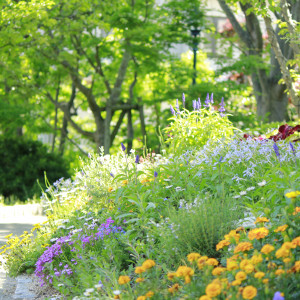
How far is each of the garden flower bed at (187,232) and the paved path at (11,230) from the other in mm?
175

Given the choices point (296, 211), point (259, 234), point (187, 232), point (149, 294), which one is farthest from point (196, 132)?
point (149, 294)

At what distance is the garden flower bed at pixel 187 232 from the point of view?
100 inches

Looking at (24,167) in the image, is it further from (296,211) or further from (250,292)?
(250,292)

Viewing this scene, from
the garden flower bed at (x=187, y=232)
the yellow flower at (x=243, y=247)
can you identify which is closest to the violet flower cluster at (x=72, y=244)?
the garden flower bed at (x=187, y=232)

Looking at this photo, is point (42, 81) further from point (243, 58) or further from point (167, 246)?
point (167, 246)

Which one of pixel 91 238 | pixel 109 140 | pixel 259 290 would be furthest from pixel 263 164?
pixel 109 140

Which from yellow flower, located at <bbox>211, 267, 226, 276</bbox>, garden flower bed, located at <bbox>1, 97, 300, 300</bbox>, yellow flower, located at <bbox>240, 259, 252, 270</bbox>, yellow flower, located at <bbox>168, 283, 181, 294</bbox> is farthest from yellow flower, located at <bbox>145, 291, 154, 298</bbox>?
yellow flower, located at <bbox>240, 259, 252, 270</bbox>

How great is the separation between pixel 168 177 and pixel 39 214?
4.63 meters

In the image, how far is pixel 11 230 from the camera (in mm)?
6594

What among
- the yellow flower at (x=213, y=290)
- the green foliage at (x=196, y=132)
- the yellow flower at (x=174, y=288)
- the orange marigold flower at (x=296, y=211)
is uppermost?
the green foliage at (x=196, y=132)

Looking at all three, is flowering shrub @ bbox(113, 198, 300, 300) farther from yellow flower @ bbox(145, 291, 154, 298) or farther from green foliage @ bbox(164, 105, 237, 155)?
green foliage @ bbox(164, 105, 237, 155)

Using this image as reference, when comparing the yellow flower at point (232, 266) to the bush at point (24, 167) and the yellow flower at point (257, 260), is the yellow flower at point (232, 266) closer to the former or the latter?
the yellow flower at point (257, 260)

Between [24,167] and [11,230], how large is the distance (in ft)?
18.0

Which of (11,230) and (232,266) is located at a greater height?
(232,266)
